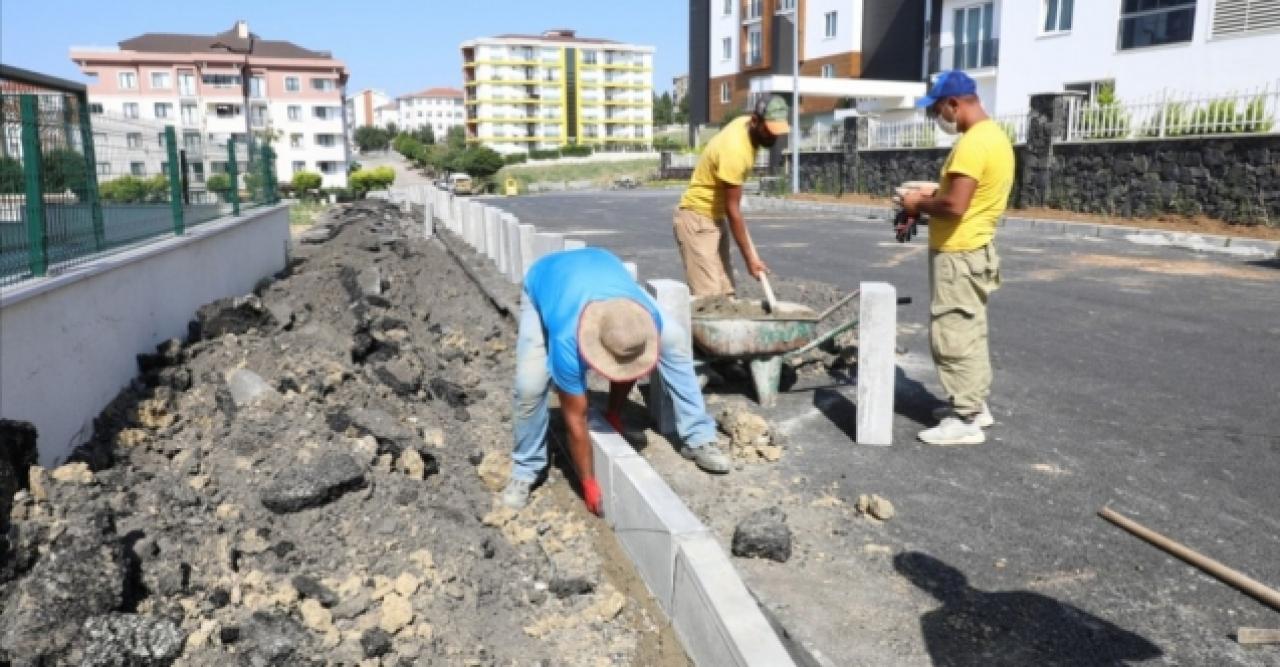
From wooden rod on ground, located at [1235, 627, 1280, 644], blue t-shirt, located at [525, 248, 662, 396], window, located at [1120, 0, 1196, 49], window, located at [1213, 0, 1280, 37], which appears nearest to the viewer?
wooden rod on ground, located at [1235, 627, 1280, 644]

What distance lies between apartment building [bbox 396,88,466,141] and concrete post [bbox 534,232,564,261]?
157030mm

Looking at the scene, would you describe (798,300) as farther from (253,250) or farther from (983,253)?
(253,250)

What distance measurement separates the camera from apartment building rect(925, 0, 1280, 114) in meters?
20.1

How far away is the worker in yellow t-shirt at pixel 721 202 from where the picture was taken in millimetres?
5664

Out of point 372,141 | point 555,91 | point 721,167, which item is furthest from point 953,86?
point 372,141

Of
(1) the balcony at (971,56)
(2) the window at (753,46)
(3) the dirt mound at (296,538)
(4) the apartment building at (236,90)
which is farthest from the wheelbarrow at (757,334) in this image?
(4) the apartment building at (236,90)

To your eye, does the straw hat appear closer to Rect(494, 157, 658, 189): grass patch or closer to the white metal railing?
the white metal railing

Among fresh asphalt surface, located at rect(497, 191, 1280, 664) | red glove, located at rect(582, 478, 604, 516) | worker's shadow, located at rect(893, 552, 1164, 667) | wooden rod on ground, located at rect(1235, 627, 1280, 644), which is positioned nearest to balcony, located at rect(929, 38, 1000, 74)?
fresh asphalt surface, located at rect(497, 191, 1280, 664)

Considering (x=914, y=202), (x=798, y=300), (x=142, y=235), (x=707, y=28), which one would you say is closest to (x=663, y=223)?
(x=798, y=300)

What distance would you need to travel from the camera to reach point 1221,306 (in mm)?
8594

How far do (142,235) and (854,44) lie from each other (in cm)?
3896

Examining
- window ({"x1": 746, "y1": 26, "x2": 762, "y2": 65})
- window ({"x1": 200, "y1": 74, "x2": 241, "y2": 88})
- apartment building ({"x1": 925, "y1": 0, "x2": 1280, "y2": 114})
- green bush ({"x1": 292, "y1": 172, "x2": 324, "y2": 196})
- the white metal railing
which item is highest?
window ({"x1": 200, "y1": 74, "x2": 241, "y2": 88})

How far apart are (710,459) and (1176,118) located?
1517 centimetres

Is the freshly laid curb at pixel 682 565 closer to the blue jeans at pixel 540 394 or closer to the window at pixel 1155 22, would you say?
the blue jeans at pixel 540 394
